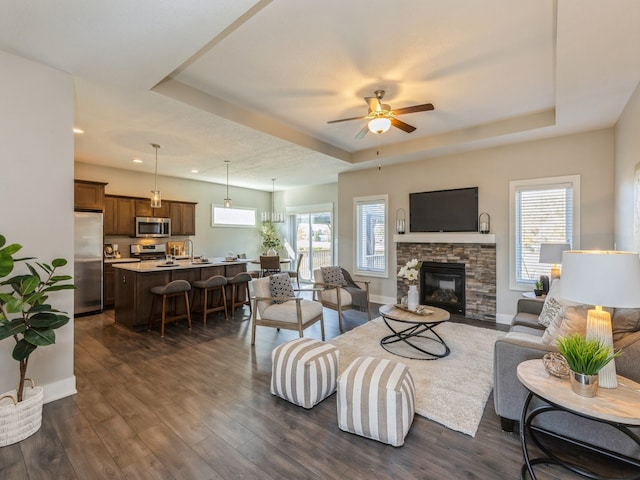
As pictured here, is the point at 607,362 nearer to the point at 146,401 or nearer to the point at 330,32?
the point at 330,32

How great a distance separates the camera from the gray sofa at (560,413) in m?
1.80

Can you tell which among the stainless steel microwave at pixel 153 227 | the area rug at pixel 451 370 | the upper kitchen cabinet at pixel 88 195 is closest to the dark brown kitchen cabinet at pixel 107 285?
the stainless steel microwave at pixel 153 227

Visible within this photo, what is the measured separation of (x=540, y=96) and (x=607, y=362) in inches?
130

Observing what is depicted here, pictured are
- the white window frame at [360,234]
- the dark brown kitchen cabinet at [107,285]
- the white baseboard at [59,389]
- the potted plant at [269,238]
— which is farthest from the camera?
the potted plant at [269,238]

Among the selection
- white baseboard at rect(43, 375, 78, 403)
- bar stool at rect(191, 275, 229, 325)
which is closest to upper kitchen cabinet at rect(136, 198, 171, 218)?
bar stool at rect(191, 275, 229, 325)

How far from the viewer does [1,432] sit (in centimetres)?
203

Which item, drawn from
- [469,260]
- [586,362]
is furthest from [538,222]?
[586,362]

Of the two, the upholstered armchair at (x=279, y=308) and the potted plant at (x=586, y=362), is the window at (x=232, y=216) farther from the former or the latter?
the potted plant at (x=586, y=362)

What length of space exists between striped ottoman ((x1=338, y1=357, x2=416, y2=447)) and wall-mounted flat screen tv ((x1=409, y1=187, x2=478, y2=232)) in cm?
377

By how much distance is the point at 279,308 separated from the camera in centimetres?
379

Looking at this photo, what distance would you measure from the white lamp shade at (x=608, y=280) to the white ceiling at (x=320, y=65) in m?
1.64

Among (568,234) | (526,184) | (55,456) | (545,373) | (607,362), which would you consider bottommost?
(55,456)

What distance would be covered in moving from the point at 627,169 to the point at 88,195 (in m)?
7.79

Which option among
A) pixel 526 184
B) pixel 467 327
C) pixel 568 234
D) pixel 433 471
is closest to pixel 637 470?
pixel 433 471
